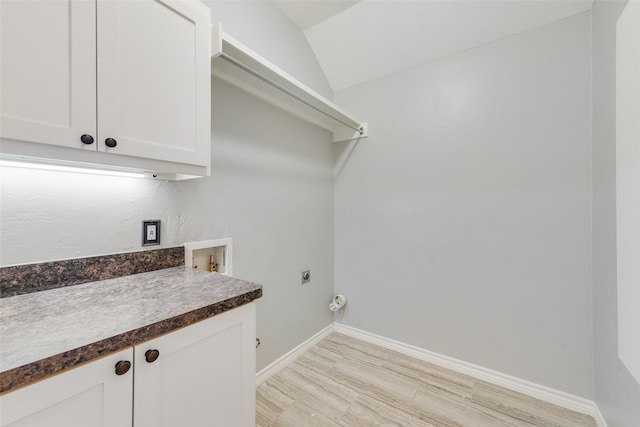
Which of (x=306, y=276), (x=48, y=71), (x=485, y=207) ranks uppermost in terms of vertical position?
(x=48, y=71)

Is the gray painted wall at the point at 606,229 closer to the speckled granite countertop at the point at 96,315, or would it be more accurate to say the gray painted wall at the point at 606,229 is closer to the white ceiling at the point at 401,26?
the white ceiling at the point at 401,26

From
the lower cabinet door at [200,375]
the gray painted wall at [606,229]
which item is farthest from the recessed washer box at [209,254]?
the gray painted wall at [606,229]

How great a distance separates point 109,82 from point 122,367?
0.85m

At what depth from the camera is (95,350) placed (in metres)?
0.60

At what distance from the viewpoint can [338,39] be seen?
2.11 meters

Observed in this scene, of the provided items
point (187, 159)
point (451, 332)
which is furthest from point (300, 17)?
point (451, 332)

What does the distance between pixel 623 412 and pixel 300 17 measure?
292cm

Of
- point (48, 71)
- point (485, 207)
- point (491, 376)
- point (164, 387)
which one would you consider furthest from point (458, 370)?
point (48, 71)

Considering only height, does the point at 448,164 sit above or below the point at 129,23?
below

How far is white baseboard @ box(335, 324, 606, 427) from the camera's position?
157 cm

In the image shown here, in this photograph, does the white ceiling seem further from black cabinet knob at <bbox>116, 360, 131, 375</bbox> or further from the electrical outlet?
black cabinet knob at <bbox>116, 360, 131, 375</bbox>

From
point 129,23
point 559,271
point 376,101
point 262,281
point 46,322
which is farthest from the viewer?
point 376,101

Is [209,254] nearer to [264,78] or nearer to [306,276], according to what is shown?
[306,276]

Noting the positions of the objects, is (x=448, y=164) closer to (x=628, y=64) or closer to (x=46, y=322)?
(x=628, y=64)
